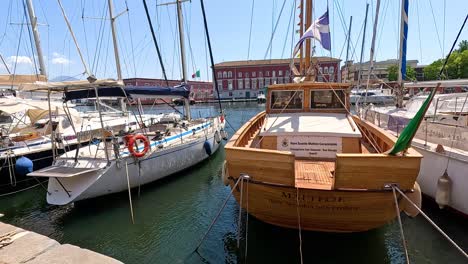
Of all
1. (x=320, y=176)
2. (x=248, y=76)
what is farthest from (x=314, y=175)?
(x=248, y=76)

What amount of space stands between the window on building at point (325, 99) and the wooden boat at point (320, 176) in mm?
977

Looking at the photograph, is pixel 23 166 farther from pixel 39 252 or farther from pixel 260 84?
pixel 260 84

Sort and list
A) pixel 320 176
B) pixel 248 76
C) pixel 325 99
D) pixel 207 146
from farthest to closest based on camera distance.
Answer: pixel 248 76 → pixel 207 146 → pixel 325 99 → pixel 320 176

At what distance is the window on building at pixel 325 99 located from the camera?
8508mm

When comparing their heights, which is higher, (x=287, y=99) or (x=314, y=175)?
(x=287, y=99)

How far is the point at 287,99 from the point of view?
28.6ft

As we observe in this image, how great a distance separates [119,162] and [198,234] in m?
3.60

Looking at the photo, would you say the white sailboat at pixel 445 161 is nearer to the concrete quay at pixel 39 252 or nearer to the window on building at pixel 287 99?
the window on building at pixel 287 99

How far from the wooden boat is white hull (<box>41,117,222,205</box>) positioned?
13.6 ft

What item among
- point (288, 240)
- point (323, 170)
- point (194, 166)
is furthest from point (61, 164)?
point (323, 170)

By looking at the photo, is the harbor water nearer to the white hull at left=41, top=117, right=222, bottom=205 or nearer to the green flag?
the white hull at left=41, top=117, right=222, bottom=205

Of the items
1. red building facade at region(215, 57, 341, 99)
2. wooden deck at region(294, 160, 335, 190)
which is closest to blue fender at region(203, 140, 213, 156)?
wooden deck at region(294, 160, 335, 190)

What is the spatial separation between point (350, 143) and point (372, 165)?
2211mm

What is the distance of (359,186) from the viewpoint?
4.77 meters
